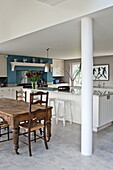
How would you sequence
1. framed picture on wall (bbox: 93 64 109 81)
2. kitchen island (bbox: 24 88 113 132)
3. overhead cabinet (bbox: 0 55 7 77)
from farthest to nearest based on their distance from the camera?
framed picture on wall (bbox: 93 64 109 81)
overhead cabinet (bbox: 0 55 7 77)
kitchen island (bbox: 24 88 113 132)

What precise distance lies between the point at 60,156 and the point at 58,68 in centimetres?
689

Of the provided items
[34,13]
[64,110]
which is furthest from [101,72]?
[34,13]

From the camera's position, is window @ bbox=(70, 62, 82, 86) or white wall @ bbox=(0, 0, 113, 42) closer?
white wall @ bbox=(0, 0, 113, 42)

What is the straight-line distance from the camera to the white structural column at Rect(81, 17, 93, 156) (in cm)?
294

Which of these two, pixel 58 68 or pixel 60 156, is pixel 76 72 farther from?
pixel 60 156

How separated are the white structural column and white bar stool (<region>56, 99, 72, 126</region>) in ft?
6.14

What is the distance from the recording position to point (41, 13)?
11.7 feet

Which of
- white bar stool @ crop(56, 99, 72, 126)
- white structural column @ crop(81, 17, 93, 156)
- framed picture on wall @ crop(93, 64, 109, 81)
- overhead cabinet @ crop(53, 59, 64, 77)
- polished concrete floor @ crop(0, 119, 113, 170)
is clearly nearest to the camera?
polished concrete floor @ crop(0, 119, 113, 170)

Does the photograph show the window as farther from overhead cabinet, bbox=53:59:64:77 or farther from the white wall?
the white wall

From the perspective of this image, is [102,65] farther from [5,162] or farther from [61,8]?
[5,162]

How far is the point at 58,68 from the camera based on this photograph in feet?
31.3

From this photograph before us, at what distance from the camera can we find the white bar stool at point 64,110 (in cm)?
501

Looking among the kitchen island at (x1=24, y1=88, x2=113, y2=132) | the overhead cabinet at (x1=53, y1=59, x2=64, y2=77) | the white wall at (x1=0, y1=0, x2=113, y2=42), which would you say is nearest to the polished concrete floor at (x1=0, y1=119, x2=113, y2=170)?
the kitchen island at (x1=24, y1=88, x2=113, y2=132)

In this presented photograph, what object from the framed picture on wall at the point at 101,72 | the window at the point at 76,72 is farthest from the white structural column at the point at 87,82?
the window at the point at 76,72
